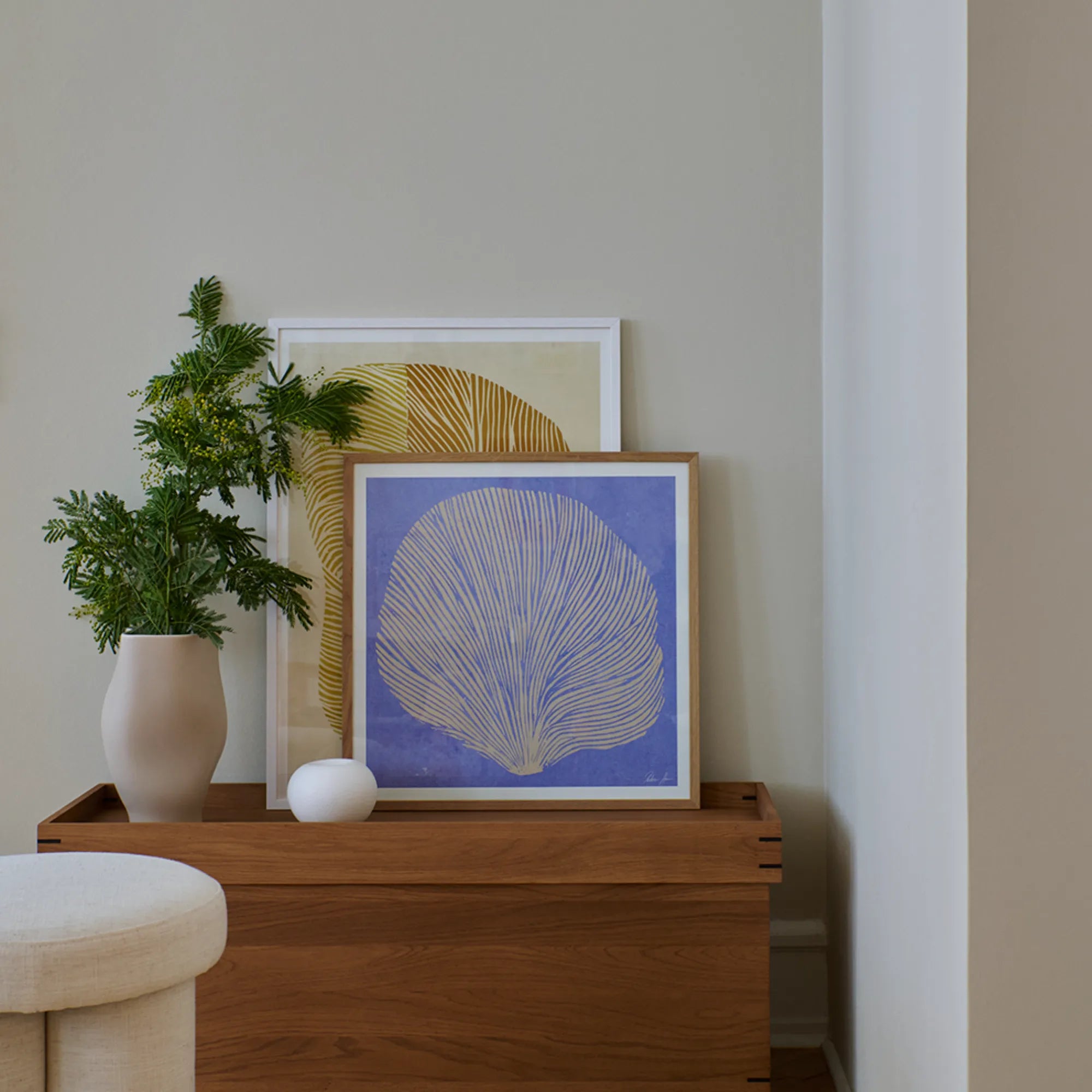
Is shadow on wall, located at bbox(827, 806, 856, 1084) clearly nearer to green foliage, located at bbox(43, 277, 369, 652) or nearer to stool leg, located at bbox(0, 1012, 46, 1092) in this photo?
green foliage, located at bbox(43, 277, 369, 652)

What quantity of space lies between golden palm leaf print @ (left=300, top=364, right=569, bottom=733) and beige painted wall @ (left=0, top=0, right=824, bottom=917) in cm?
13

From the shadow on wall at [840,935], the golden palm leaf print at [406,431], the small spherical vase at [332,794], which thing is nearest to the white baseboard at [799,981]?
the shadow on wall at [840,935]

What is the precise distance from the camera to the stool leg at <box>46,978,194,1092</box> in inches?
41.4

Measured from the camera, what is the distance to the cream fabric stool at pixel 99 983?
1014 mm

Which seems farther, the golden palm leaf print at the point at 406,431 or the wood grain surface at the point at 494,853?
the golden palm leaf print at the point at 406,431

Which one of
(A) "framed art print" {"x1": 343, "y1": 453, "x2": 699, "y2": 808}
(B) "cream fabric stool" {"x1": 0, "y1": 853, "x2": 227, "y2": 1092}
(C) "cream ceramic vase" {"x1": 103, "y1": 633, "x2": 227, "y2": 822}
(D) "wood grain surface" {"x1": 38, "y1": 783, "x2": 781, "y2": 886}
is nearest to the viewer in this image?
(B) "cream fabric stool" {"x1": 0, "y1": 853, "x2": 227, "y2": 1092}

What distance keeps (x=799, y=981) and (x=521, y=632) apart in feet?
2.81

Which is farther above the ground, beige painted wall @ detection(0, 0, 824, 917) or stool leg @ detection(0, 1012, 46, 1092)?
beige painted wall @ detection(0, 0, 824, 917)

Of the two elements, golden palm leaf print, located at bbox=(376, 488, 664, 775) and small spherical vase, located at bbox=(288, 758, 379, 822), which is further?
golden palm leaf print, located at bbox=(376, 488, 664, 775)

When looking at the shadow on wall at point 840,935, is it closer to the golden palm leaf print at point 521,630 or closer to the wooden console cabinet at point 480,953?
the wooden console cabinet at point 480,953

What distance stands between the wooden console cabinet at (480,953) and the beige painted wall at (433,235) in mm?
353

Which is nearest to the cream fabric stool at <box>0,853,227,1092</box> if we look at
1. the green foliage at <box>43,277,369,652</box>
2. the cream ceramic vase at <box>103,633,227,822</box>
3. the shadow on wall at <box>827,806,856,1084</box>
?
the cream ceramic vase at <box>103,633,227,822</box>

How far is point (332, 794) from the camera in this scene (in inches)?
65.7

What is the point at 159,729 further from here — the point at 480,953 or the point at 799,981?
the point at 799,981
